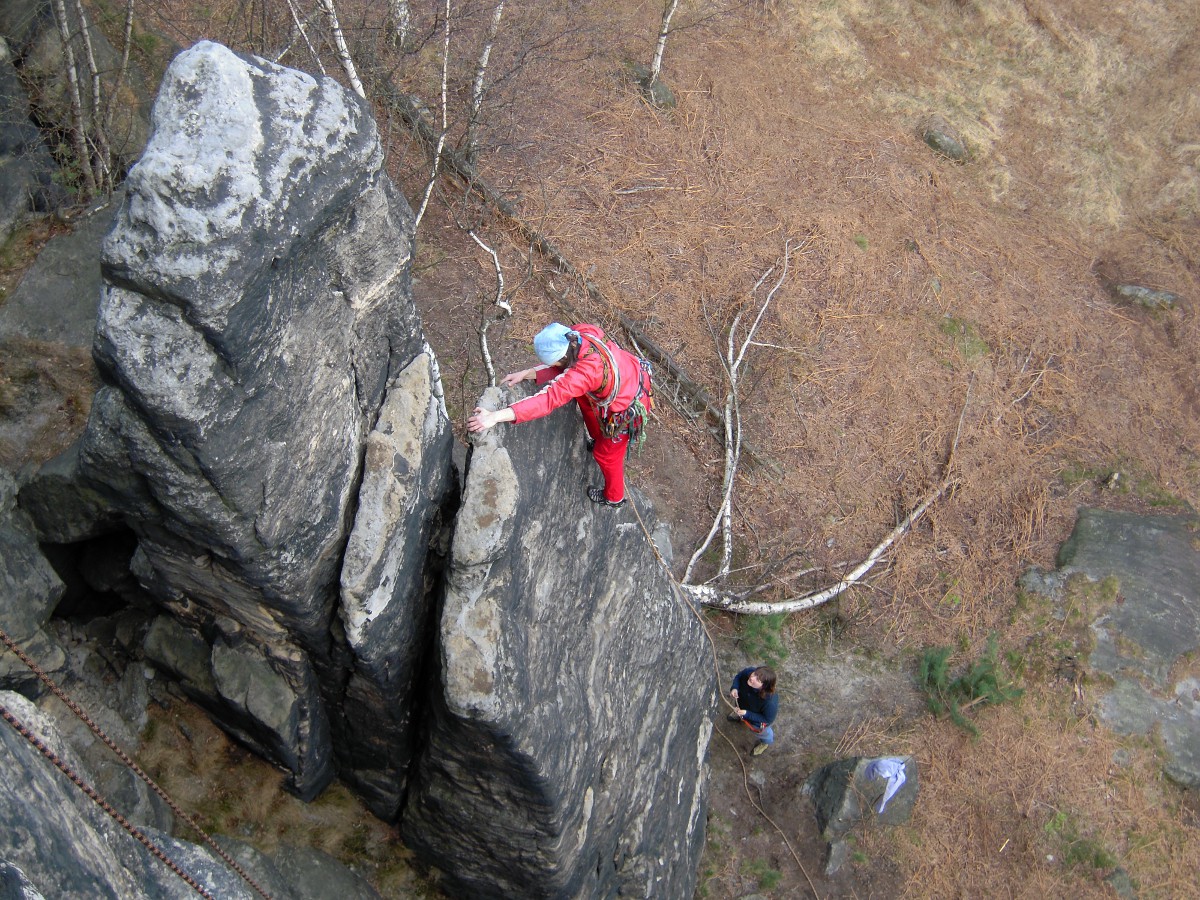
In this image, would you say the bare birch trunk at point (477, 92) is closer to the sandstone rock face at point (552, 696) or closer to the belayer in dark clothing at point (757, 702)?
the sandstone rock face at point (552, 696)

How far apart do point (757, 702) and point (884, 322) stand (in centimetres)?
552

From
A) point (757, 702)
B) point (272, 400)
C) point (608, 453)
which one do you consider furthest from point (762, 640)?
point (272, 400)

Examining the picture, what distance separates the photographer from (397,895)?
6.18 m

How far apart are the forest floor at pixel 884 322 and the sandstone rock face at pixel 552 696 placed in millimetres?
992

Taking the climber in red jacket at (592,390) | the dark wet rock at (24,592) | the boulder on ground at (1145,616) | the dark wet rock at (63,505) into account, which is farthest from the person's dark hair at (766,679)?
the dark wet rock at (24,592)

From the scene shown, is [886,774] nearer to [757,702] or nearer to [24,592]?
[757,702]

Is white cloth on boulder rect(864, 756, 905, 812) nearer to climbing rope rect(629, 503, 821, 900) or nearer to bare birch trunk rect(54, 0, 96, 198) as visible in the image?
climbing rope rect(629, 503, 821, 900)

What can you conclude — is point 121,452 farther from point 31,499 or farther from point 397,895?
point 397,895

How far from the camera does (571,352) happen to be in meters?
5.42

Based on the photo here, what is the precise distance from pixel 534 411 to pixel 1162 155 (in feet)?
46.6

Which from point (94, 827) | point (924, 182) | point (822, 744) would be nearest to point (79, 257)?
point (94, 827)

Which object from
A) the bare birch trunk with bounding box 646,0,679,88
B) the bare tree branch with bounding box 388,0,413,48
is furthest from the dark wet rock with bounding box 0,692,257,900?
the bare birch trunk with bounding box 646,0,679,88

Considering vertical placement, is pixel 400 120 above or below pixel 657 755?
above

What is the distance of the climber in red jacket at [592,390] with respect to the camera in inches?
199
